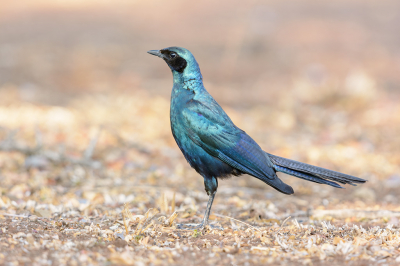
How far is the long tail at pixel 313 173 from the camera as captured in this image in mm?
3590

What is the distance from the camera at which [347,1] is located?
20391 millimetres

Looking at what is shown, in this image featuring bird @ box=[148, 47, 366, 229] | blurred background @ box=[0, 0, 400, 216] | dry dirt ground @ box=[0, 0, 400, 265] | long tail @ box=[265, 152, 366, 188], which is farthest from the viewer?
blurred background @ box=[0, 0, 400, 216]

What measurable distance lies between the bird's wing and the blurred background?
40.9 inches

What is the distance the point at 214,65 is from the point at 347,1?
37.9ft

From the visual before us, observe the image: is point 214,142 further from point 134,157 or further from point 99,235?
point 134,157

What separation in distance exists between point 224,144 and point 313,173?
0.72 metres

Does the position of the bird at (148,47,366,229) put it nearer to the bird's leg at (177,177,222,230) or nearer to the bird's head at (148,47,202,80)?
the bird's leg at (177,177,222,230)

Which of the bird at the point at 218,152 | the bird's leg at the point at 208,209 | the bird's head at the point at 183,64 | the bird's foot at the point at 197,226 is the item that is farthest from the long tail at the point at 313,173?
the bird's head at the point at 183,64

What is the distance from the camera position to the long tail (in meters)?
3.59

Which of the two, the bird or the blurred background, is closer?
the bird

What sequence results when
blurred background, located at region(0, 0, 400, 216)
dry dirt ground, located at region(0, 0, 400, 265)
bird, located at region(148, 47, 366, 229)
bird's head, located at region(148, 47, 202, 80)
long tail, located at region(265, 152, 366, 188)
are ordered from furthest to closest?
blurred background, located at region(0, 0, 400, 216)
bird's head, located at region(148, 47, 202, 80)
bird, located at region(148, 47, 366, 229)
long tail, located at region(265, 152, 366, 188)
dry dirt ground, located at region(0, 0, 400, 265)

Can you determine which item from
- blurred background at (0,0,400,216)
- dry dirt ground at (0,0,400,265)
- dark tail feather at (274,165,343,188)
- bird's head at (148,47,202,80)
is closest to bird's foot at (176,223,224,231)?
dry dirt ground at (0,0,400,265)

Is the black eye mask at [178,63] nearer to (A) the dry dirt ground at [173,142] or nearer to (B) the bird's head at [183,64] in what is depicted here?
(B) the bird's head at [183,64]

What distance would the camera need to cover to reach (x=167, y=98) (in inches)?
335
